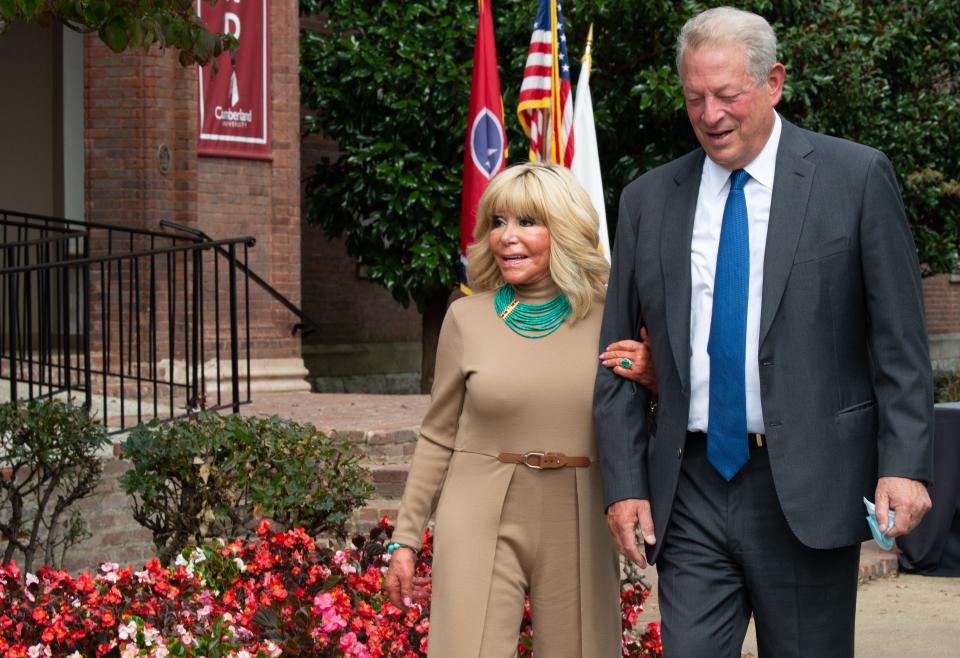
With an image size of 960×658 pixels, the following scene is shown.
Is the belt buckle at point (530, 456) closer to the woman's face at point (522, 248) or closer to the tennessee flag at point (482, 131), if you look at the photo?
the woman's face at point (522, 248)

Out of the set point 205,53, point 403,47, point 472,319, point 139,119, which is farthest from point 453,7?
point 472,319

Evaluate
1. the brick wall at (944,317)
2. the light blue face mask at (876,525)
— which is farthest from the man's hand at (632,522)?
the brick wall at (944,317)

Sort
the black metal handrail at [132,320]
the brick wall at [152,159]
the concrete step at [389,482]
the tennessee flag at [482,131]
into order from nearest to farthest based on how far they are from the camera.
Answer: the concrete step at [389,482] → the tennessee flag at [482,131] → the black metal handrail at [132,320] → the brick wall at [152,159]

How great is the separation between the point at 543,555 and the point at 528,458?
246mm

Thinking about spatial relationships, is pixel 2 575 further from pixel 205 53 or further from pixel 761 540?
pixel 761 540

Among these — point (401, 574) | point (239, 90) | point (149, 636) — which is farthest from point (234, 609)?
point (239, 90)

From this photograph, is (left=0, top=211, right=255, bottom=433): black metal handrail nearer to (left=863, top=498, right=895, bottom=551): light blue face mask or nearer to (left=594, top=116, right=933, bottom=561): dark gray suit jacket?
(left=594, top=116, right=933, bottom=561): dark gray suit jacket

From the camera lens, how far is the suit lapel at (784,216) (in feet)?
10.0

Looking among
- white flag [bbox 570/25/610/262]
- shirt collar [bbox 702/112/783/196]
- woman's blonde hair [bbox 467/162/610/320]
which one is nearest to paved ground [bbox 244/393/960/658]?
white flag [bbox 570/25/610/262]

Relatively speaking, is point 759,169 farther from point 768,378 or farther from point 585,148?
point 585,148

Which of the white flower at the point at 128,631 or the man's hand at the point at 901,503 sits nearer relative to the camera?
the man's hand at the point at 901,503

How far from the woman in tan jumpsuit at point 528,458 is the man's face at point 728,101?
52cm

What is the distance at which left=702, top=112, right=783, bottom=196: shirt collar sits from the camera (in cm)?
320

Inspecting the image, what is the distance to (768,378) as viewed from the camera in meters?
3.06
